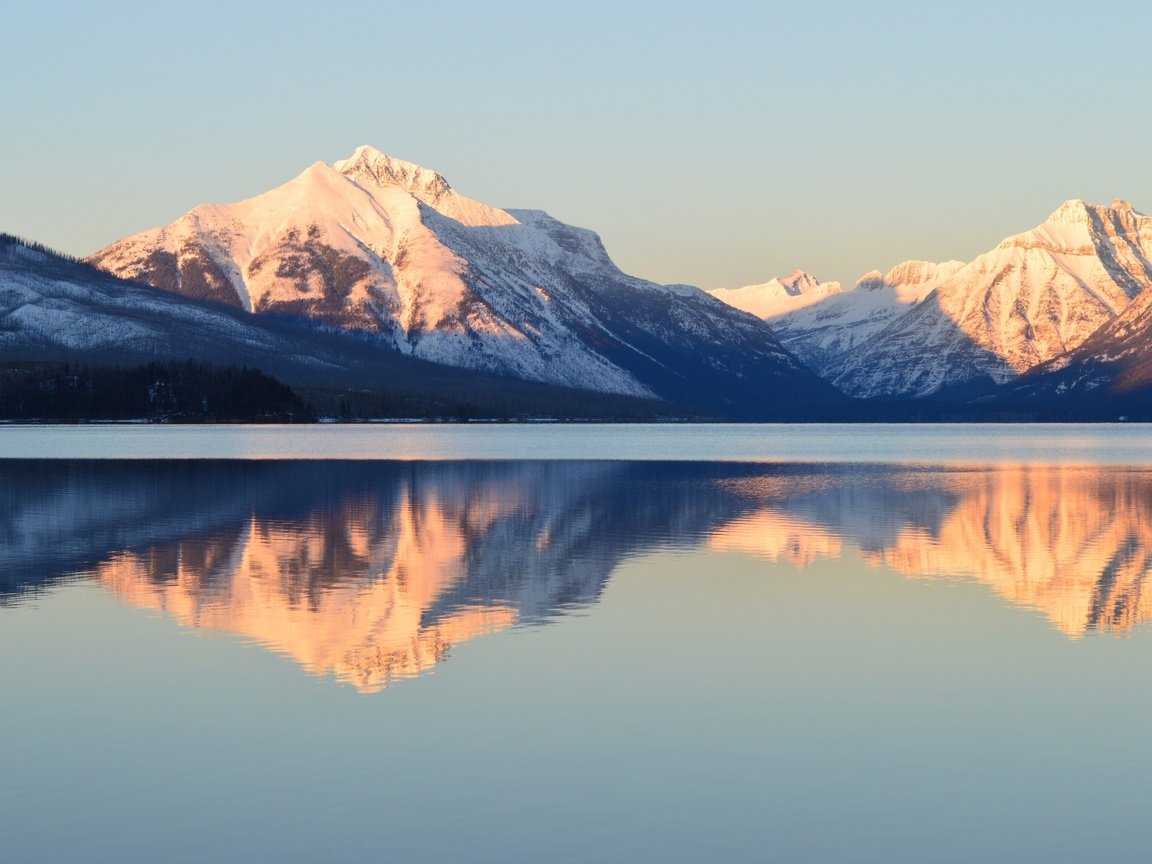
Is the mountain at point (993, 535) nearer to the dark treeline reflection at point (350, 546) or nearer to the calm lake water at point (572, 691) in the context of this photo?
the calm lake water at point (572, 691)

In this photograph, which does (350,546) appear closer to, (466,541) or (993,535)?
(466,541)

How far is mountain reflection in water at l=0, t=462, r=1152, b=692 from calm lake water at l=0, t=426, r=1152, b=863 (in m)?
0.29

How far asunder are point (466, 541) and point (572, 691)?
99.6 feet

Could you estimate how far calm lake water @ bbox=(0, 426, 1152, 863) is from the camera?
2252 centimetres

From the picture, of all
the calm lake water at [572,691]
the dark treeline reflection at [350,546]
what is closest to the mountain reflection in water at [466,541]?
the dark treeline reflection at [350,546]

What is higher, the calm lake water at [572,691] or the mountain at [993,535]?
the mountain at [993,535]

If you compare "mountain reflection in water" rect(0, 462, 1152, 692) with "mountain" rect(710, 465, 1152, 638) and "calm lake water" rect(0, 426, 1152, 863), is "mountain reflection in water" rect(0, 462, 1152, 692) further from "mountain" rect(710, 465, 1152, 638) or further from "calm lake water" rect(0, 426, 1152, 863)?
"calm lake water" rect(0, 426, 1152, 863)

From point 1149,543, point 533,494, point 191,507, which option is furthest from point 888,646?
point 533,494

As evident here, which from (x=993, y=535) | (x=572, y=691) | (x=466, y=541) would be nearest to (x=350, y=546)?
(x=466, y=541)

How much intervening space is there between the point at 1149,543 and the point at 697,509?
80.8 ft

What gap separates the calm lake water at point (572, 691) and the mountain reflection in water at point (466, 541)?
286 millimetres

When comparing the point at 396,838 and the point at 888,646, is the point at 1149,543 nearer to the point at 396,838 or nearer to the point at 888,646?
the point at 888,646

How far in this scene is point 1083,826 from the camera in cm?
2262

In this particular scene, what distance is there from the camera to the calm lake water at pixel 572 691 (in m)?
22.5
